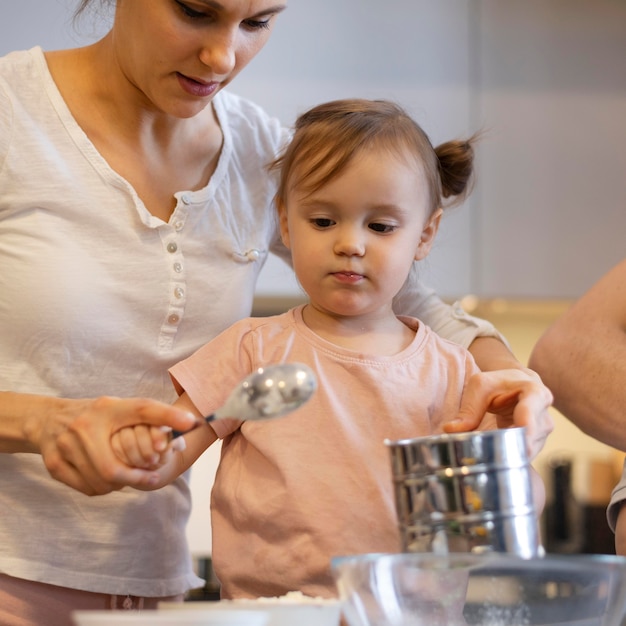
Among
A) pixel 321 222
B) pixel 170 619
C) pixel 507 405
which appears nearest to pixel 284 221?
pixel 321 222

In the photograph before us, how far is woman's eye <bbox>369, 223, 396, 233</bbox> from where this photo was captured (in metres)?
1.09

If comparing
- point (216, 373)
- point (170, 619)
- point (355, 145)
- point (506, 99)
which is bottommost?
point (170, 619)

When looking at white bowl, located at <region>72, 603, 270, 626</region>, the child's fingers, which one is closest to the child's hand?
the child's fingers

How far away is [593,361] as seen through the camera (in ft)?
4.10

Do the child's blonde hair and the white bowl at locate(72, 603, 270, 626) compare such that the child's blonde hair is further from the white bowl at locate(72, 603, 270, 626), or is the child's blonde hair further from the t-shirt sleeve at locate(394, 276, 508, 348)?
the white bowl at locate(72, 603, 270, 626)

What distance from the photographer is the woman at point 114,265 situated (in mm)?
1126

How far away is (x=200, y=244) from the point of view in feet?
4.07

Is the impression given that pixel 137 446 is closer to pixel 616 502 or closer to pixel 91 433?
pixel 91 433

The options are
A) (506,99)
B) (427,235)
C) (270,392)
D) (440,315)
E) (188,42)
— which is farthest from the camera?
(506,99)

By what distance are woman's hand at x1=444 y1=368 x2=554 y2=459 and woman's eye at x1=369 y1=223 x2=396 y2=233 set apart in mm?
182

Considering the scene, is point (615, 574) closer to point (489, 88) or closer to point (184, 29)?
point (184, 29)

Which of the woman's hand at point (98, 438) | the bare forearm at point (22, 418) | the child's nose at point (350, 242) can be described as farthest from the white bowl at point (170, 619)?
the child's nose at point (350, 242)

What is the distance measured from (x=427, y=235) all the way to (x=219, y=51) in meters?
0.32

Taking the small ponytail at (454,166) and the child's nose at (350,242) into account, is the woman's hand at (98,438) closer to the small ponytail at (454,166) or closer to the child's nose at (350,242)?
the child's nose at (350,242)
